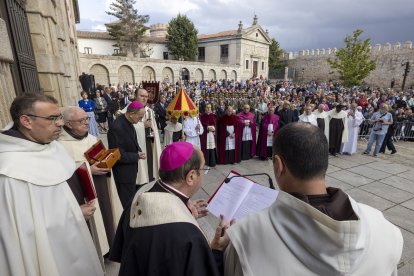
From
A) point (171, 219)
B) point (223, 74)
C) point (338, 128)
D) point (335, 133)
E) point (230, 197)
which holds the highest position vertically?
point (223, 74)

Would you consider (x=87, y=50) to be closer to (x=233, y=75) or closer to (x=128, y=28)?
(x=128, y=28)

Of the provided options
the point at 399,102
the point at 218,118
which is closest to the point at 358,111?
the point at 218,118

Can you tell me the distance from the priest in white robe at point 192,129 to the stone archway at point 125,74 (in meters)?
26.3

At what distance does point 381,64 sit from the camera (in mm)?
32688

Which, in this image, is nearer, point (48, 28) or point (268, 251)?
point (268, 251)

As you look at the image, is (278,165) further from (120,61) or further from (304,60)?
(304,60)

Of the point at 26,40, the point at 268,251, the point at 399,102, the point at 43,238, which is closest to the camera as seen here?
the point at 268,251

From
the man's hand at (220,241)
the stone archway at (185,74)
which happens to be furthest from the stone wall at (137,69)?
the man's hand at (220,241)

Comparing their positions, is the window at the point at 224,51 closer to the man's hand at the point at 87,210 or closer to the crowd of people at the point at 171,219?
the crowd of people at the point at 171,219

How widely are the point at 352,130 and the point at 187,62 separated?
29967mm

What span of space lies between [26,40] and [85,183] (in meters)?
3.14

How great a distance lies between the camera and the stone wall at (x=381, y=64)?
30594 mm

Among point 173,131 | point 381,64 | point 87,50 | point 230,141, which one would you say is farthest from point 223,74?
point 173,131

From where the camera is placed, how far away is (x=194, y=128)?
6.57 m
